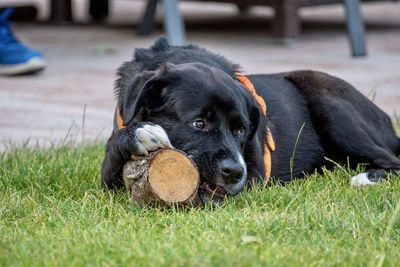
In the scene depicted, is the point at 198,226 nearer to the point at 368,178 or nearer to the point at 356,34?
the point at 368,178

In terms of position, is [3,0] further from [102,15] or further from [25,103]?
[25,103]

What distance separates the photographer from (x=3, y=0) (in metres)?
15.6

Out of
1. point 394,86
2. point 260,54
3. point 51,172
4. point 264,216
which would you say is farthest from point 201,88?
point 260,54

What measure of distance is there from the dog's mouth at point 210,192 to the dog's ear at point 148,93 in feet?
1.35

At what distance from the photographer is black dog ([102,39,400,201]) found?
4004 millimetres

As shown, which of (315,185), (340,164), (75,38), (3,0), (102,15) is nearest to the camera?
(315,185)

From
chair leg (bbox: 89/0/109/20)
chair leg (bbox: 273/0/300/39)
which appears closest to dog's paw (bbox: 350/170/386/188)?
chair leg (bbox: 273/0/300/39)

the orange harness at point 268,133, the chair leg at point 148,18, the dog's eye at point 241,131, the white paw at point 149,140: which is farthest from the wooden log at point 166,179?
the chair leg at point 148,18

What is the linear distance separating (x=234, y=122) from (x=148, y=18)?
6.44 m

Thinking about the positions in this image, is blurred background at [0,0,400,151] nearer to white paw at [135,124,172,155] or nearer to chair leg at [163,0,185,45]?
chair leg at [163,0,185,45]

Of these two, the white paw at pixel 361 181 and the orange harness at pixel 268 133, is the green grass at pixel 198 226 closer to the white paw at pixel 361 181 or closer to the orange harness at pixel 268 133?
the white paw at pixel 361 181

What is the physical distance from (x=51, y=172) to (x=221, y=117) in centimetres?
103

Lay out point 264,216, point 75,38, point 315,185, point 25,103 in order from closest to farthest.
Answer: point 264,216 < point 315,185 < point 25,103 < point 75,38

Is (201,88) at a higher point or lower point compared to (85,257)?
higher
